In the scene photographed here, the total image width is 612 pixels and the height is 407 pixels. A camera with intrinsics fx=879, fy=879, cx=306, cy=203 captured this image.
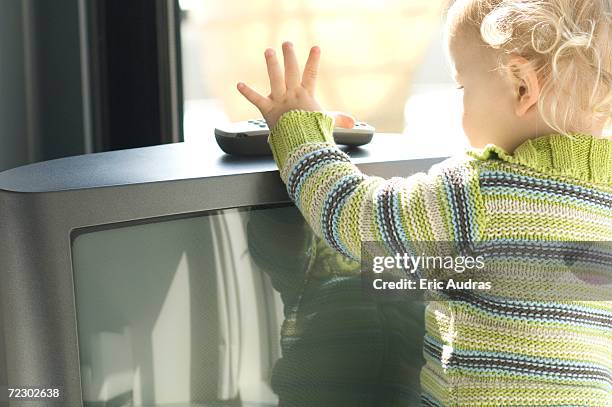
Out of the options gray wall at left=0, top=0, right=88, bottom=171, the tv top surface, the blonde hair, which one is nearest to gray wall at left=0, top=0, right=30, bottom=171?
gray wall at left=0, top=0, right=88, bottom=171

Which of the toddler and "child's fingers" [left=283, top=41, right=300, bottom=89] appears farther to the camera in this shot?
"child's fingers" [left=283, top=41, right=300, bottom=89]

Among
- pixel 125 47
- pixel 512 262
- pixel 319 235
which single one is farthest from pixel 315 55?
pixel 125 47

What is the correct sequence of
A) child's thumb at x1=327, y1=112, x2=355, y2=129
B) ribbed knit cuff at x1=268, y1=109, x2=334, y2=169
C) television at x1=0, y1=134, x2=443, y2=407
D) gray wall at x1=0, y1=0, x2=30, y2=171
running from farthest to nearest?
1. gray wall at x1=0, y1=0, x2=30, y2=171
2. child's thumb at x1=327, y1=112, x2=355, y2=129
3. ribbed knit cuff at x1=268, y1=109, x2=334, y2=169
4. television at x1=0, y1=134, x2=443, y2=407

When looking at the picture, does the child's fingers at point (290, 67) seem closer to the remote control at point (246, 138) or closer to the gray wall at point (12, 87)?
the remote control at point (246, 138)

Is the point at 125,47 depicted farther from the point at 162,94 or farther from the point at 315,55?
the point at 315,55

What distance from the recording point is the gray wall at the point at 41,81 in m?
1.33

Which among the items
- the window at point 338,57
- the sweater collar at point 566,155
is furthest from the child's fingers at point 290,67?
the window at point 338,57

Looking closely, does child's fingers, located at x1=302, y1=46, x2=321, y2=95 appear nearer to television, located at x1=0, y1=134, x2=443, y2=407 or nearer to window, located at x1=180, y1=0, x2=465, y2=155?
television, located at x1=0, y1=134, x2=443, y2=407

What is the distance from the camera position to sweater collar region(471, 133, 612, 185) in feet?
3.04

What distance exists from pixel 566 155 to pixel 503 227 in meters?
0.11

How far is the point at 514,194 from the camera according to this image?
0.91m

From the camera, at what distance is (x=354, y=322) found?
1.03m

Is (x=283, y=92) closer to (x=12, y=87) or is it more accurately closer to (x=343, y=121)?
(x=343, y=121)

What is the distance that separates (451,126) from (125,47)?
802mm
